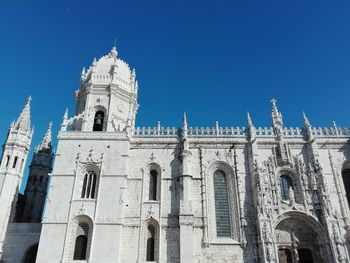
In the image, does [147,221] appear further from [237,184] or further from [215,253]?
[237,184]

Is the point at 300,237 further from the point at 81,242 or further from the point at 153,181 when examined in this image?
the point at 81,242

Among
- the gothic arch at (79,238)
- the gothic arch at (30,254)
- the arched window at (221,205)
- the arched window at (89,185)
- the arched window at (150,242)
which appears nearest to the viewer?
the gothic arch at (79,238)

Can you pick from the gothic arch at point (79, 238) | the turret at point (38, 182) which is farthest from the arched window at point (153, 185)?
the turret at point (38, 182)

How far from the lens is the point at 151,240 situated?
2183 cm

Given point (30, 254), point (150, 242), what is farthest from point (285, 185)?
point (30, 254)

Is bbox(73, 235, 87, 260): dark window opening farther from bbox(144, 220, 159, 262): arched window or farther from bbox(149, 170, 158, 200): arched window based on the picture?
bbox(149, 170, 158, 200): arched window

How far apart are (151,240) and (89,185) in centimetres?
608

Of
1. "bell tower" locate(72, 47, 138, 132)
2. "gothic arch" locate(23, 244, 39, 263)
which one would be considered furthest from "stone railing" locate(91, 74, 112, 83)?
"gothic arch" locate(23, 244, 39, 263)

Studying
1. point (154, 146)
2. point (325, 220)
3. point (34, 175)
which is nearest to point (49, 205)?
point (154, 146)

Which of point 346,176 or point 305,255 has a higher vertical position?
point 346,176

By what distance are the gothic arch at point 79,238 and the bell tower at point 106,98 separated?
7.52 meters

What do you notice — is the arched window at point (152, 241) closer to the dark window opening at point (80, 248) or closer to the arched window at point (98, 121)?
the dark window opening at point (80, 248)

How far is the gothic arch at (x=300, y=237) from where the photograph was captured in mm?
21281

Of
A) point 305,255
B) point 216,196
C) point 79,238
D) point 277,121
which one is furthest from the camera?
point 277,121
